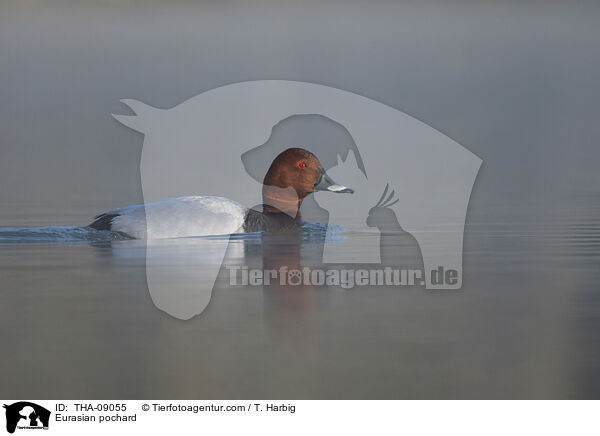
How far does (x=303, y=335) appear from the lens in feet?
7.59

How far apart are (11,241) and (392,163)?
2.70 m

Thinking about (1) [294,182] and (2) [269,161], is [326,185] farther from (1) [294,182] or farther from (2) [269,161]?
(2) [269,161]

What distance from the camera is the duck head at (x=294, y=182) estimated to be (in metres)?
4.36


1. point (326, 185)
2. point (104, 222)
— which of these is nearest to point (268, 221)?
point (326, 185)

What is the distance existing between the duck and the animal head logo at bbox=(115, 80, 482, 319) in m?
0.07

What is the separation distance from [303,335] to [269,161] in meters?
3.32

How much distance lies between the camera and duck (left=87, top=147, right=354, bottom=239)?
392 cm

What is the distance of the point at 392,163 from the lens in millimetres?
5648

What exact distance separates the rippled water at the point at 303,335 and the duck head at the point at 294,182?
3.00 feet
